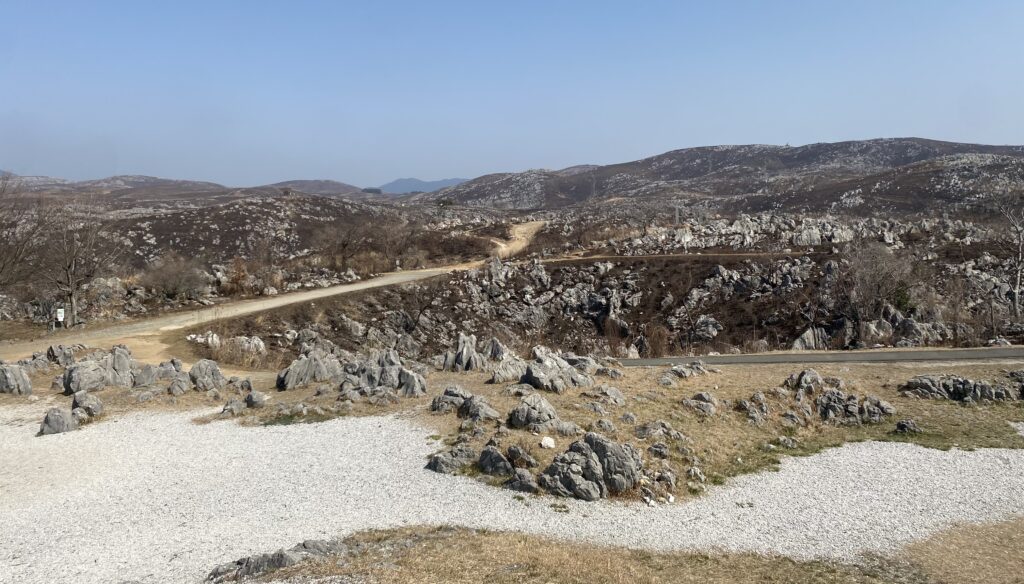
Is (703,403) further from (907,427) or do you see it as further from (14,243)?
(14,243)

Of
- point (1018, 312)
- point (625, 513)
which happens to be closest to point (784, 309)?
point (1018, 312)

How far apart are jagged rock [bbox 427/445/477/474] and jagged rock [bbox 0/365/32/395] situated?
1731 centimetres

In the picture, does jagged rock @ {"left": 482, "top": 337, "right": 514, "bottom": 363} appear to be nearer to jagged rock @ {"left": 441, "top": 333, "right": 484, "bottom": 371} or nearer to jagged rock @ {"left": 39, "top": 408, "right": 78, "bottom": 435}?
jagged rock @ {"left": 441, "top": 333, "right": 484, "bottom": 371}

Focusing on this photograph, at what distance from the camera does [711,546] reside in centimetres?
1172

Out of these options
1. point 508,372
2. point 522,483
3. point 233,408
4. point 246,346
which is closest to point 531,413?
point 522,483

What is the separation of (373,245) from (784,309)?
37663 millimetres

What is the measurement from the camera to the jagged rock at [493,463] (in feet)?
47.5

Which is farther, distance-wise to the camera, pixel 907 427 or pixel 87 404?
pixel 87 404

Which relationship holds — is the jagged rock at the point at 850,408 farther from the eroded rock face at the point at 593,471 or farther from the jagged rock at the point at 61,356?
the jagged rock at the point at 61,356

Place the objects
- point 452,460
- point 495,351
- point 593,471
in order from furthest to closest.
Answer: point 495,351
point 452,460
point 593,471

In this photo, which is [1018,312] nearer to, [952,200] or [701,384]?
[701,384]

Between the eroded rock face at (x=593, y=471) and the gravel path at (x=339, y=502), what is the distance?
0.46m

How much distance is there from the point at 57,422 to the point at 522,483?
15.3 meters

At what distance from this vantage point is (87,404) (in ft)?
61.6
